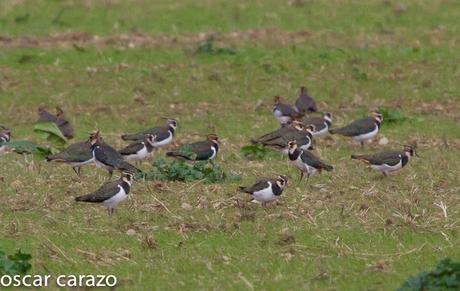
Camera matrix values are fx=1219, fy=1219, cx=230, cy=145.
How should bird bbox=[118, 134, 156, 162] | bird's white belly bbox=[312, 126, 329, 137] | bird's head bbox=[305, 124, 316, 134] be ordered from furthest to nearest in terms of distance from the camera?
bird's white belly bbox=[312, 126, 329, 137]
bird's head bbox=[305, 124, 316, 134]
bird bbox=[118, 134, 156, 162]

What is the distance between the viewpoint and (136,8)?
31.5 metres

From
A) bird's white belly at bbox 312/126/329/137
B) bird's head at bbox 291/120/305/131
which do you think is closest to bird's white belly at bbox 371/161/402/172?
bird's head at bbox 291/120/305/131

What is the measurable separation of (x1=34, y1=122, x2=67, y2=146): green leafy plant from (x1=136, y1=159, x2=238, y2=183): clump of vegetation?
3.14 metres

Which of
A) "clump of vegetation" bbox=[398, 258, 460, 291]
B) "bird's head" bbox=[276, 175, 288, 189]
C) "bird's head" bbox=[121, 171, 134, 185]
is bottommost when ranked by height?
"bird's head" bbox=[276, 175, 288, 189]

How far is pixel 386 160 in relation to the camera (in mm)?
17766

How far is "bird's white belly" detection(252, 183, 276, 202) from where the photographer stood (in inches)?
611

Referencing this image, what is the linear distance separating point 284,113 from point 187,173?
5948mm

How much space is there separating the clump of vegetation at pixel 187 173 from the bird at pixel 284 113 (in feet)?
17.0

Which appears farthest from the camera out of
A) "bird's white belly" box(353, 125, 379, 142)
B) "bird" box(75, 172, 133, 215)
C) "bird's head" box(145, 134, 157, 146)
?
"bird's white belly" box(353, 125, 379, 142)

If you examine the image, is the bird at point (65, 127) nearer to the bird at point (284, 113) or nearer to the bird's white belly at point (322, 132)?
the bird at point (284, 113)

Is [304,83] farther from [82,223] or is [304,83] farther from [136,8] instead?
[82,223]

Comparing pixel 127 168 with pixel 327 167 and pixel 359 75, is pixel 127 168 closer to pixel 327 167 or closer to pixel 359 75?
pixel 327 167

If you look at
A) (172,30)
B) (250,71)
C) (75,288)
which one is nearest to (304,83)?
(250,71)

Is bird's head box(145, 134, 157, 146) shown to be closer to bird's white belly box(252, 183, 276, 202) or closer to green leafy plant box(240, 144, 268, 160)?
green leafy plant box(240, 144, 268, 160)
